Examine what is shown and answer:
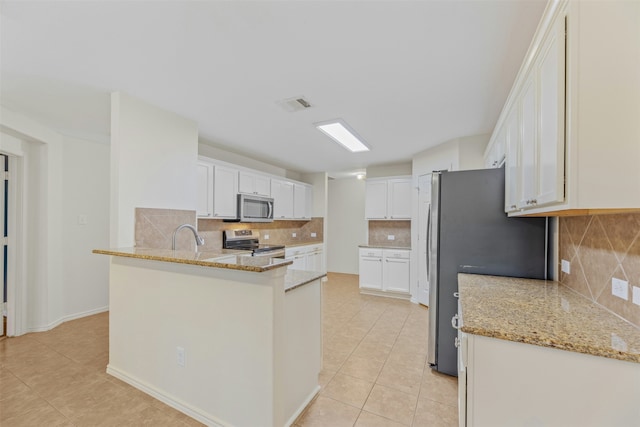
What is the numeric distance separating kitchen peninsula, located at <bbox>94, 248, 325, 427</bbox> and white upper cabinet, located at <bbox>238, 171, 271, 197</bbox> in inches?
90.0

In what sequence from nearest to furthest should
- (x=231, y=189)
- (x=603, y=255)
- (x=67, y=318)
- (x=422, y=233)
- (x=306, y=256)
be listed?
1. (x=603, y=255)
2. (x=67, y=318)
3. (x=231, y=189)
4. (x=422, y=233)
5. (x=306, y=256)

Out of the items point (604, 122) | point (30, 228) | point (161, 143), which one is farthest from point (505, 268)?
point (30, 228)

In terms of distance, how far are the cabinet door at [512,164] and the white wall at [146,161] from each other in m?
3.05

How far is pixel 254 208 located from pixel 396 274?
108 inches

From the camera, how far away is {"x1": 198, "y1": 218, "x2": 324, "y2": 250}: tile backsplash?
4113mm

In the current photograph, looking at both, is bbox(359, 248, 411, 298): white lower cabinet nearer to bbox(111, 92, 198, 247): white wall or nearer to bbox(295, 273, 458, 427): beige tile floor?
bbox(295, 273, 458, 427): beige tile floor

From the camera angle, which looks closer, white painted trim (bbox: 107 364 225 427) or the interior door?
white painted trim (bbox: 107 364 225 427)

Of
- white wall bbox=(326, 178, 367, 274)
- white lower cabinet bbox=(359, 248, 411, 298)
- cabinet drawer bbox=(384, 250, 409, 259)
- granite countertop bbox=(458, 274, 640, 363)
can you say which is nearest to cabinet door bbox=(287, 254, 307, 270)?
white lower cabinet bbox=(359, 248, 411, 298)

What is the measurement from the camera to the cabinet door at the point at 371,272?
4.98 m

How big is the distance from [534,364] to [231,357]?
1.58 meters

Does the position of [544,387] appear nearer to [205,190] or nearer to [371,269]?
[205,190]

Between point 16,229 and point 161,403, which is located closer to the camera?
point 161,403

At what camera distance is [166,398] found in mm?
1976

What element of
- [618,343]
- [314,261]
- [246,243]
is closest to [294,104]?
[618,343]
